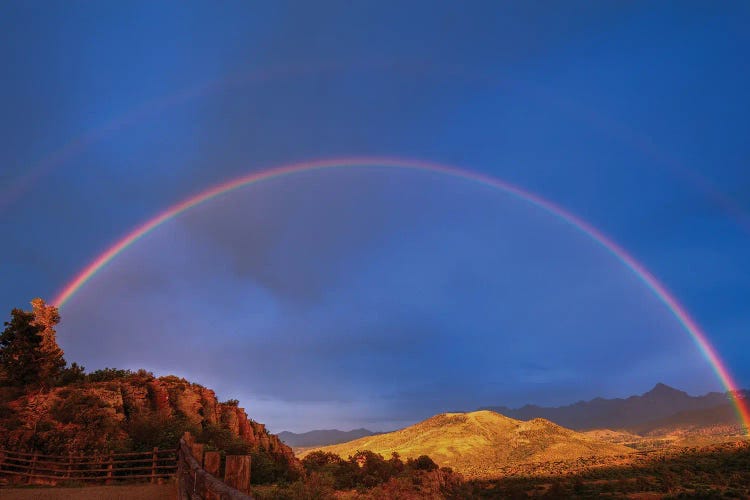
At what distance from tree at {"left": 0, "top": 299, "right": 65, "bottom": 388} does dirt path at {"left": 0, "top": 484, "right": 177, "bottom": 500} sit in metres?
20.9

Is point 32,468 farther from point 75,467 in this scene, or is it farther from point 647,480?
point 647,480

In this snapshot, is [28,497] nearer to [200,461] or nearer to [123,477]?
[123,477]

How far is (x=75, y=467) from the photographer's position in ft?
82.7

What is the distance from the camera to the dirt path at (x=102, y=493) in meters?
17.6

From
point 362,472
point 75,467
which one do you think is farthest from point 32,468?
point 362,472

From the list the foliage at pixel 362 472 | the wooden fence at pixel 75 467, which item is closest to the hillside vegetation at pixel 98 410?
the wooden fence at pixel 75 467

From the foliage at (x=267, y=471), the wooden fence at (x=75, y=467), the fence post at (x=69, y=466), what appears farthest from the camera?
the foliage at (x=267, y=471)

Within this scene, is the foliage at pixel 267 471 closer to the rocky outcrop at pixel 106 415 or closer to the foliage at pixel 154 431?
the rocky outcrop at pixel 106 415

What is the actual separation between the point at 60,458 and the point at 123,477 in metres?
5.81

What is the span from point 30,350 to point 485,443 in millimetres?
123133

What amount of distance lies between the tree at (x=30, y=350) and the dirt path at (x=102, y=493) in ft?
68.5

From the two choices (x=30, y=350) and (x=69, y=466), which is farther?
(x=30, y=350)

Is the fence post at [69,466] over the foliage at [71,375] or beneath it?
beneath

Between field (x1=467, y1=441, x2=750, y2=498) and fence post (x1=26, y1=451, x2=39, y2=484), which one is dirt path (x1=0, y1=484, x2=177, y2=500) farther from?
field (x1=467, y1=441, x2=750, y2=498)
